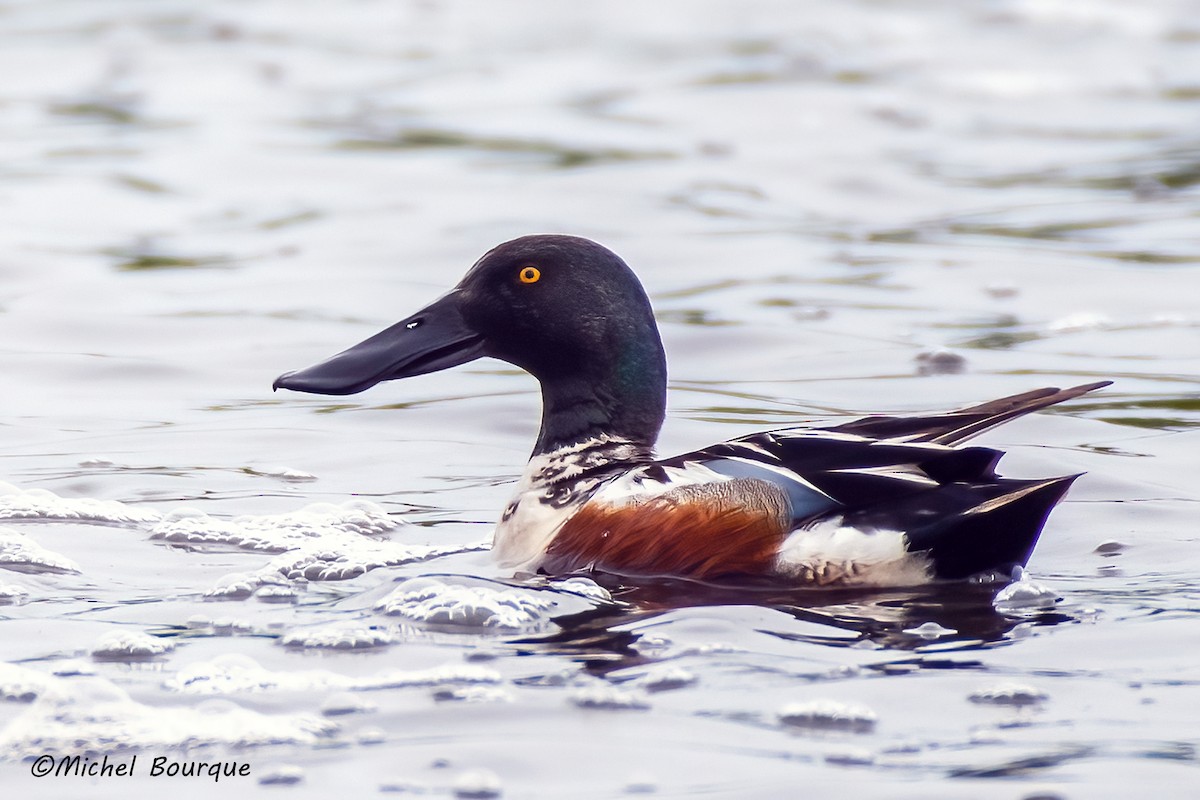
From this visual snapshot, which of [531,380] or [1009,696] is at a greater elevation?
[1009,696]

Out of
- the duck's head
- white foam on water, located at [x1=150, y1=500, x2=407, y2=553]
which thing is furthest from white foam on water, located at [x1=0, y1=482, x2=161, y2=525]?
the duck's head

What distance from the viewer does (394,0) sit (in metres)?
19.1

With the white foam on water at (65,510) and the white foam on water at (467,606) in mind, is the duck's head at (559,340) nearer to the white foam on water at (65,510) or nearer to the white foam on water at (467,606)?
the white foam on water at (65,510)

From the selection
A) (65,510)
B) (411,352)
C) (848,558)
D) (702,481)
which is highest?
(411,352)

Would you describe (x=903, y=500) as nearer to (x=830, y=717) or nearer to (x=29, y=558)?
(x=830, y=717)

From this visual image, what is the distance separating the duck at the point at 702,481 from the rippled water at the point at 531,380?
16 centimetres

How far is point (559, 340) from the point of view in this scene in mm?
5590

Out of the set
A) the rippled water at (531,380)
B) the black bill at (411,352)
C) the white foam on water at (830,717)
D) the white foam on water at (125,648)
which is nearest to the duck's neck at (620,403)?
the black bill at (411,352)

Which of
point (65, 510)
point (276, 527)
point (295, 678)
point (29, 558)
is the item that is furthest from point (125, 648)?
point (65, 510)

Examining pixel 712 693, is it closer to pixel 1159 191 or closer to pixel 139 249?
pixel 139 249

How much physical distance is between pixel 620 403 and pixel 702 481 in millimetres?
666

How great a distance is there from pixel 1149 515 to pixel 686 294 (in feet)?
13.7

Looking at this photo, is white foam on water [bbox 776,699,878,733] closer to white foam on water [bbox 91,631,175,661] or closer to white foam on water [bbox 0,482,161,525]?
white foam on water [bbox 91,631,175,661]

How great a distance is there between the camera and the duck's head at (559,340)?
554 centimetres
